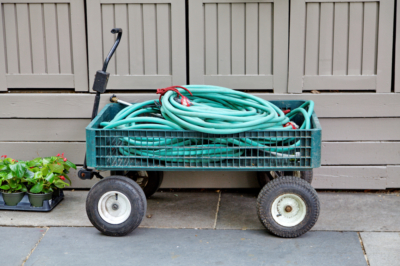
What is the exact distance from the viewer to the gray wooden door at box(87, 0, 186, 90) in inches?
169

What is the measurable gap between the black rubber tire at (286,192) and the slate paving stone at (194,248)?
0.08 metres

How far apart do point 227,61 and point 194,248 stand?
5.88ft

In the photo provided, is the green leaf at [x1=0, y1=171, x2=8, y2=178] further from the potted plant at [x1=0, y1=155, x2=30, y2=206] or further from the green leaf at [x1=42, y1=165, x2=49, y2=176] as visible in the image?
the green leaf at [x1=42, y1=165, x2=49, y2=176]

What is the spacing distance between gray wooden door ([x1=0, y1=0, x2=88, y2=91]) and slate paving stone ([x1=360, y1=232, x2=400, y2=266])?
282cm

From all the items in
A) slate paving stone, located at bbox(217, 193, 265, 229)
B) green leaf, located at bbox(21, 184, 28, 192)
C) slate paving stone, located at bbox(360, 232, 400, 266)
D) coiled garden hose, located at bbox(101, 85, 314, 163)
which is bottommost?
slate paving stone, located at bbox(360, 232, 400, 266)

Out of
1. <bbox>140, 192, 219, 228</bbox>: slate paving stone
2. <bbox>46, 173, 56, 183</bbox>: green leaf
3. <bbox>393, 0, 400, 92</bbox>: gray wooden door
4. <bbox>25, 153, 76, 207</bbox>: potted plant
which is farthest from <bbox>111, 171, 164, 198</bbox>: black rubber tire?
<bbox>393, 0, 400, 92</bbox>: gray wooden door

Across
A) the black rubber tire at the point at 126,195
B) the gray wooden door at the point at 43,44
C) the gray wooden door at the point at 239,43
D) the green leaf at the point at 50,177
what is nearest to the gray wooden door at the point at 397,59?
the gray wooden door at the point at 239,43

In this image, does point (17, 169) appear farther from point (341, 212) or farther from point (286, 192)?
point (341, 212)

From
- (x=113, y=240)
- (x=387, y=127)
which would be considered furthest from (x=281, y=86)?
(x=113, y=240)

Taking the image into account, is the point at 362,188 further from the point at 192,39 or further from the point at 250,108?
the point at 192,39

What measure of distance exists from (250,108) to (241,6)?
1.08 metres

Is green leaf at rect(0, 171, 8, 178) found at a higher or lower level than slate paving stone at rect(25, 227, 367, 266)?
higher

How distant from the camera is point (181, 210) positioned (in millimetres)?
4172

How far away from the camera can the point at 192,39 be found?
14.2ft
